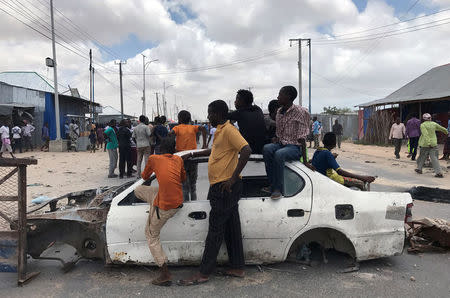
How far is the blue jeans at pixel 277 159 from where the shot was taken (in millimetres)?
3562

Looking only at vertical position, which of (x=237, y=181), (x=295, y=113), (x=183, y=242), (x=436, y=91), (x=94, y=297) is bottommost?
(x=94, y=297)

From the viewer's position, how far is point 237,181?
3.39 meters

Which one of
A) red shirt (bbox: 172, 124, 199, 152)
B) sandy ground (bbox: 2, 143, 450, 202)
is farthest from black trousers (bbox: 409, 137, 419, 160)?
red shirt (bbox: 172, 124, 199, 152)

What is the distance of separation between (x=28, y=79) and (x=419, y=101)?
33450mm

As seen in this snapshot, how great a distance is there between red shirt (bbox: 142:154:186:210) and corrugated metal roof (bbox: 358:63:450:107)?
2008 cm

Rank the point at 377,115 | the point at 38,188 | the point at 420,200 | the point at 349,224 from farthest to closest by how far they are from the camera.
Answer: the point at 377,115 → the point at 38,188 → the point at 420,200 → the point at 349,224

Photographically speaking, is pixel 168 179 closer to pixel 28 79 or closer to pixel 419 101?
pixel 419 101

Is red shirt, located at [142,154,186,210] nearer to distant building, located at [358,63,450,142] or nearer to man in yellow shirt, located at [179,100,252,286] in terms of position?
man in yellow shirt, located at [179,100,252,286]

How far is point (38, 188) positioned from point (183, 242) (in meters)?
6.86

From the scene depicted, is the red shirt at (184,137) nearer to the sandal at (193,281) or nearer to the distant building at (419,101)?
the sandal at (193,281)

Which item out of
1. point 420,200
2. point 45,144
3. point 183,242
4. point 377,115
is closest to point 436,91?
point 377,115

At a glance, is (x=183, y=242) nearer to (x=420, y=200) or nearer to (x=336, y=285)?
(x=336, y=285)

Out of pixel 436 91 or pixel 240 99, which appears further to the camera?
pixel 436 91

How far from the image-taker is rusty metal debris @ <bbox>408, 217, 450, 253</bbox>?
418 cm
